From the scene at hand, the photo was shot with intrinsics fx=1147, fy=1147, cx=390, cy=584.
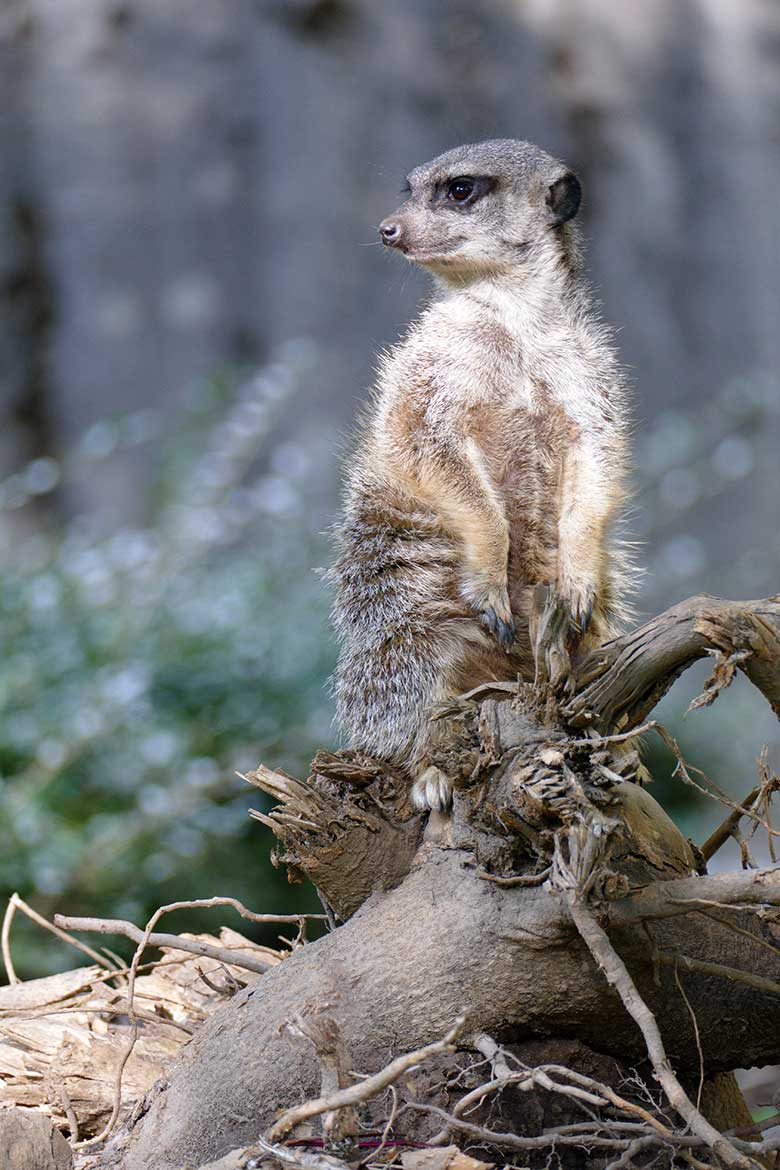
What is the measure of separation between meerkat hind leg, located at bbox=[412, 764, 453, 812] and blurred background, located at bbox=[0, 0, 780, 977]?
144cm

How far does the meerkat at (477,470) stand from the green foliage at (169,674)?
4.06 ft

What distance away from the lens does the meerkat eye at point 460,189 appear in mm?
1729

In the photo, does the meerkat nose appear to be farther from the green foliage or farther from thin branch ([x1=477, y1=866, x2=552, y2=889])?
the green foliage

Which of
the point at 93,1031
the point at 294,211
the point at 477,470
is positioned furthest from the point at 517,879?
the point at 294,211

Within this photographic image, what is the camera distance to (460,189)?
1734 mm

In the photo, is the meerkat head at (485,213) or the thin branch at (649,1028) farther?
the meerkat head at (485,213)

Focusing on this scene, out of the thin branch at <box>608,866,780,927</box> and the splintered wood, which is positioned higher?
the thin branch at <box>608,866,780,927</box>

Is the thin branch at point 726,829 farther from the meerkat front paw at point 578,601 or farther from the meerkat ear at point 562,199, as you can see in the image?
the meerkat ear at point 562,199

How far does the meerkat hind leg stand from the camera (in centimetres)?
143

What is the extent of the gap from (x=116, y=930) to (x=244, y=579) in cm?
153

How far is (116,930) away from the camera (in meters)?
1.68

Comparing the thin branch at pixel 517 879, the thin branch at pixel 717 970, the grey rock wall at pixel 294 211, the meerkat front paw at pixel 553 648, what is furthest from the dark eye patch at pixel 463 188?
the grey rock wall at pixel 294 211

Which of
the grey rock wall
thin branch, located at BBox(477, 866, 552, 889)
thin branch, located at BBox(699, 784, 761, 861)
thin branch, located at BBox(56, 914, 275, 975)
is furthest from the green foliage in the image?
thin branch, located at BBox(477, 866, 552, 889)

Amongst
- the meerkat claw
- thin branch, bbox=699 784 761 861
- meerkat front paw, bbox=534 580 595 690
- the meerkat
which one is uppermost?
the meerkat
